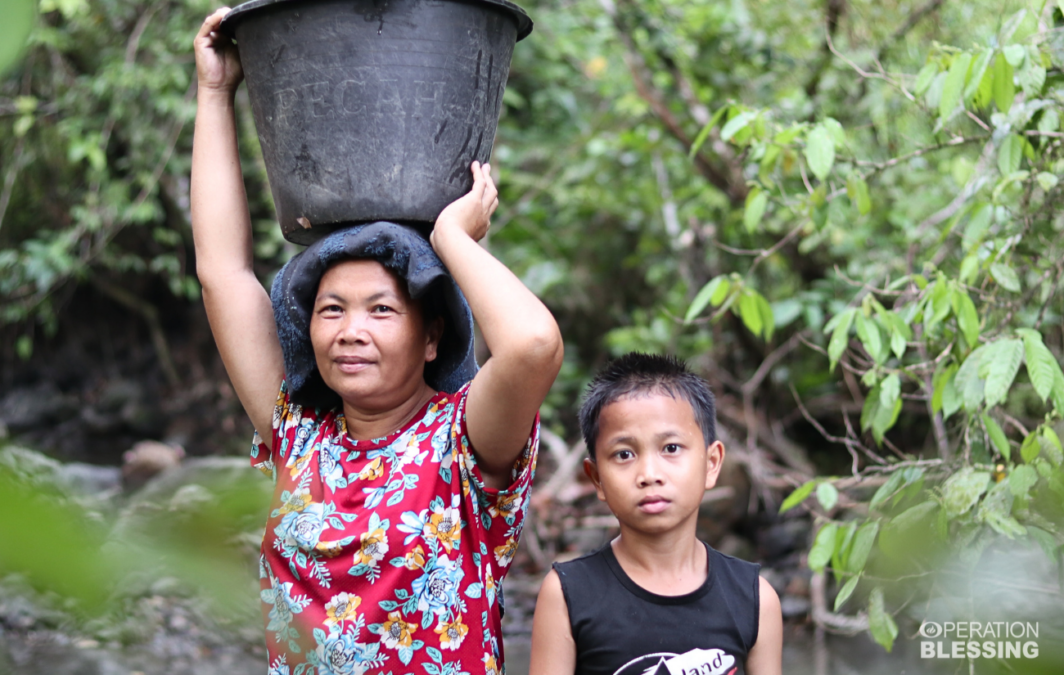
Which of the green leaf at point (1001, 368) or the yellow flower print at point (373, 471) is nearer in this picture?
the yellow flower print at point (373, 471)

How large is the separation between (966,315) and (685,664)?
0.94 m

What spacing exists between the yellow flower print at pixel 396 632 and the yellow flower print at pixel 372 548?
85 mm

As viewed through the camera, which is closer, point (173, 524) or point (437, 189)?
point (173, 524)

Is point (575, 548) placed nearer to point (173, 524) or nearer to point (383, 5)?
point (383, 5)

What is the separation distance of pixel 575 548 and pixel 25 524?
3862 millimetres

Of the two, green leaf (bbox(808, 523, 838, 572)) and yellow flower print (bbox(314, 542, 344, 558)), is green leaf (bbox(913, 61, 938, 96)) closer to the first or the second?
green leaf (bbox(808, 523, 838, 572))

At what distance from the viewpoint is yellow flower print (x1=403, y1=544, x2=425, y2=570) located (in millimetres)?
1420

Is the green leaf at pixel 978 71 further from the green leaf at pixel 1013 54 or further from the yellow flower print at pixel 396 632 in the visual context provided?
the yellow flower print at pixel 396 632

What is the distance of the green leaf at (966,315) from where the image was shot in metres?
1.89

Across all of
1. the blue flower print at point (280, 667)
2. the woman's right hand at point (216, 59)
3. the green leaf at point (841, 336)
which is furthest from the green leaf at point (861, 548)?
the woman's right hand at point (216, 59)

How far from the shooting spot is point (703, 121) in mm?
3816

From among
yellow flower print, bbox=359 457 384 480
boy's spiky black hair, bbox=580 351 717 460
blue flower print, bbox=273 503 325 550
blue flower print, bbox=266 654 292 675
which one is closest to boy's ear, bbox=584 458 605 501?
boy's spiky black hair, bbox=580 351 717 460

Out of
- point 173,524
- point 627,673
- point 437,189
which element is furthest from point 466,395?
point 173,524

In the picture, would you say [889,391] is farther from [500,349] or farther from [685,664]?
[500,349]
